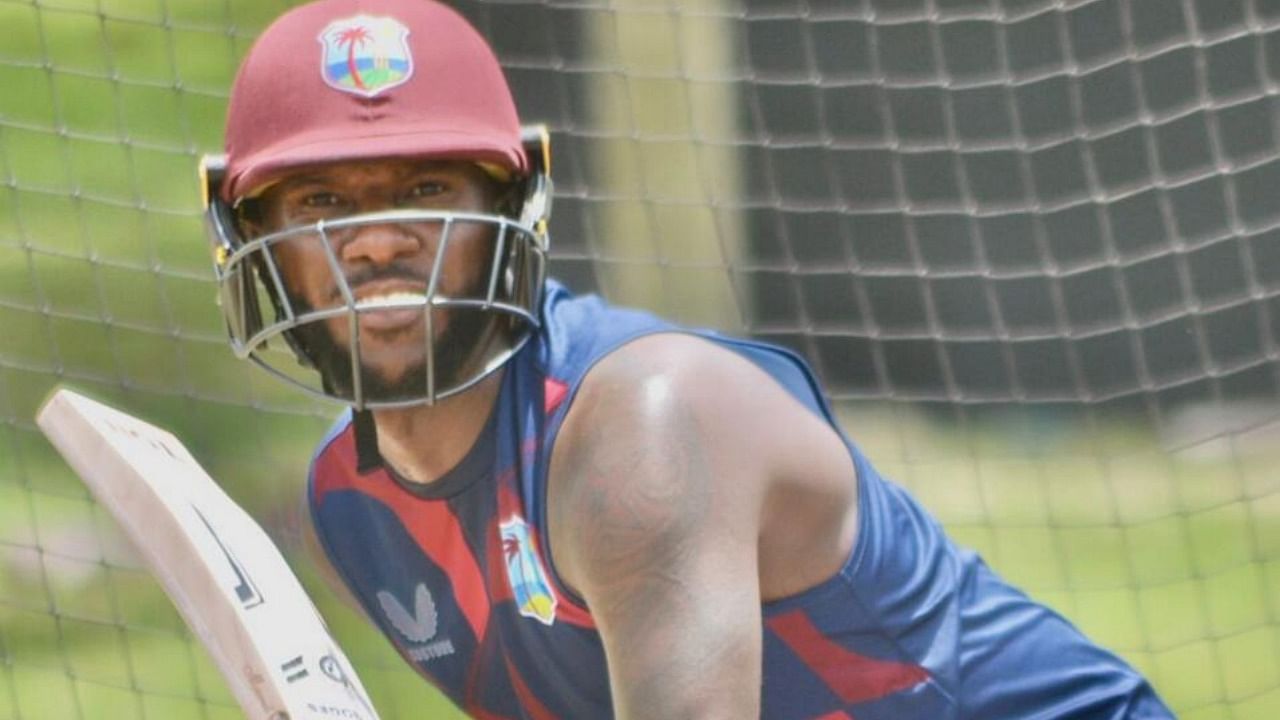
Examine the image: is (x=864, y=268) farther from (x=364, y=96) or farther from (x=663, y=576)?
(x=663, y=576)

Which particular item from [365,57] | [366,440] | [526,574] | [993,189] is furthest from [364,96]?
[993,189]

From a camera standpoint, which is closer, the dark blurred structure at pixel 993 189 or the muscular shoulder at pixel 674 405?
the muscular shoulder at pixel 674 405

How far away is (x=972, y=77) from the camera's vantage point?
18.3 ft

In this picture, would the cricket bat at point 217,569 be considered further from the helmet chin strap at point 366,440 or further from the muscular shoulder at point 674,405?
the muscular shoulder at point 674,405

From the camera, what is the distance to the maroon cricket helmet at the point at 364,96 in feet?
7.06

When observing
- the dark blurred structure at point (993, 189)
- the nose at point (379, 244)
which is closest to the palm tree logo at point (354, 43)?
the nose at point (379, 244)

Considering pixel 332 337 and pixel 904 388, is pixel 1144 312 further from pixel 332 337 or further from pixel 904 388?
pixel 332 337

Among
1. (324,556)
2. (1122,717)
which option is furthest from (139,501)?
(1122,717)

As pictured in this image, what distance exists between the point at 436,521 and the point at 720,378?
0.38 meters

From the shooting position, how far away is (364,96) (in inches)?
85.2

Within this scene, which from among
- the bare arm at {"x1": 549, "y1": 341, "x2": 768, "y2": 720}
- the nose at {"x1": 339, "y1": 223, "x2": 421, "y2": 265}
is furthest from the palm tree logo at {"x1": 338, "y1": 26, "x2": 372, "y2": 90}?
the bare arm at {"x1": 549, "y1": 341, "x2": 768, "y2": 720}

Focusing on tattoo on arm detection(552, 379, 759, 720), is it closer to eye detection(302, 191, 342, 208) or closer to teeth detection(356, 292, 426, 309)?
teeth detection(356, 292, 426, 309)

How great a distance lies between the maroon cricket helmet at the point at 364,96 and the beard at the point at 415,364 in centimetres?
13

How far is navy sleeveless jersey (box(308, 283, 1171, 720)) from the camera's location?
2104 millimetres
